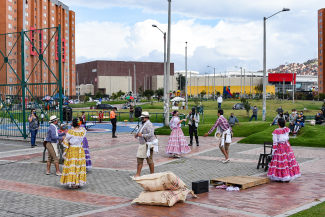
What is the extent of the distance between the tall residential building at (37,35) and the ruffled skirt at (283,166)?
52984mm

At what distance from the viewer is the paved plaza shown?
6.96 metres

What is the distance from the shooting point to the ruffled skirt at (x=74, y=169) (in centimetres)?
875

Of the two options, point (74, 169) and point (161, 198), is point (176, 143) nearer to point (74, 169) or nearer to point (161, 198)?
point (74, 169)

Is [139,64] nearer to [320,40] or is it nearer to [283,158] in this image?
[320,40]

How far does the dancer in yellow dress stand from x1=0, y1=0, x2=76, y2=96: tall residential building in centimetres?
5163

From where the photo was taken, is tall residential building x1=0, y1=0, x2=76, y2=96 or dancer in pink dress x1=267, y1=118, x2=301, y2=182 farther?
tall residential building x1=0, y1=0, x2=76, y2=96

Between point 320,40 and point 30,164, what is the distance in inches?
3879

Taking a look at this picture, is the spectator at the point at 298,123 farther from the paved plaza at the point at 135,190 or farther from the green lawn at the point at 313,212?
the green lawn at the point at 313,212

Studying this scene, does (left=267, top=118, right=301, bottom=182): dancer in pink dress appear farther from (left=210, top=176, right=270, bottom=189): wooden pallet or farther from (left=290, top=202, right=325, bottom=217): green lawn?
(left=290, top=202, right=325, bottom=217): green lawn

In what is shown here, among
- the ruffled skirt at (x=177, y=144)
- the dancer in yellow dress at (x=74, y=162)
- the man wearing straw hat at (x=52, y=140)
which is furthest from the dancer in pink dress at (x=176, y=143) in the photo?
the dancer in yellow dress at (x=74, y=162)

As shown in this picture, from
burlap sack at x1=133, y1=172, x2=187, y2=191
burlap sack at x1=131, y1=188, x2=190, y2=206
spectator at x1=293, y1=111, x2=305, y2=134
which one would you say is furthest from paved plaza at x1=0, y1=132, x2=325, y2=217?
spectator at x1=293, y1=111, x2=305, y2=134

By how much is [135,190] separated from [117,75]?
407 ft

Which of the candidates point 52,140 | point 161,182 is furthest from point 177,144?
point 161,182

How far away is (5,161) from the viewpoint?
44.2 ft
